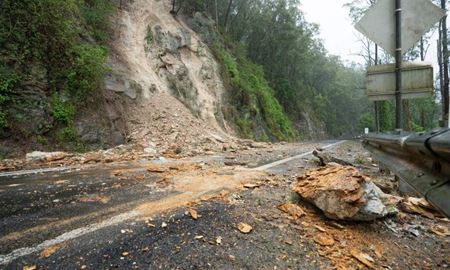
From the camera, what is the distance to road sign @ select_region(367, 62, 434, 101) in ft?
12.9

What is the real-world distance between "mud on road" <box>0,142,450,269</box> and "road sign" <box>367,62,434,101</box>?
1797mm

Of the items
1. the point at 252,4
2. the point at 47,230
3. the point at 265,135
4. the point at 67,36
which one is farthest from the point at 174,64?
the point at 252,4

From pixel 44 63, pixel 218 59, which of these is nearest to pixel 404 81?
pixel 44 63

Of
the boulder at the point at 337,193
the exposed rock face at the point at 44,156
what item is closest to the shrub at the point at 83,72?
the exposed rock face at the point at 44,156

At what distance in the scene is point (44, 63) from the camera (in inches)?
366

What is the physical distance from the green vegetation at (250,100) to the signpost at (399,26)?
52.7ft

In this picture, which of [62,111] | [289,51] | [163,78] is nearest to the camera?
[62,111]

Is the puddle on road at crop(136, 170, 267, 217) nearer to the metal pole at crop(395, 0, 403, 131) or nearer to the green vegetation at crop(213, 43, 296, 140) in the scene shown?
the metal pole at crop(395, 0, 403, 131)

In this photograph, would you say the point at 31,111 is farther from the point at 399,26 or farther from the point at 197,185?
the point at 399,26

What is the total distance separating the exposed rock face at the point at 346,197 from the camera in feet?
10.2

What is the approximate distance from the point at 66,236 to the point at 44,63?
8.91 m

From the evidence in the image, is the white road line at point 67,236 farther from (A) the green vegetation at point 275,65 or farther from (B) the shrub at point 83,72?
(A) the green vegetation at point 275,65

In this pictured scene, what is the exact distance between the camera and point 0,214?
9.99 feet

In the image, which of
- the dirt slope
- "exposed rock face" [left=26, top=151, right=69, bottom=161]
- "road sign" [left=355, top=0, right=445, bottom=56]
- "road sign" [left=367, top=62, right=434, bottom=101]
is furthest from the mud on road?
the dirt slope
